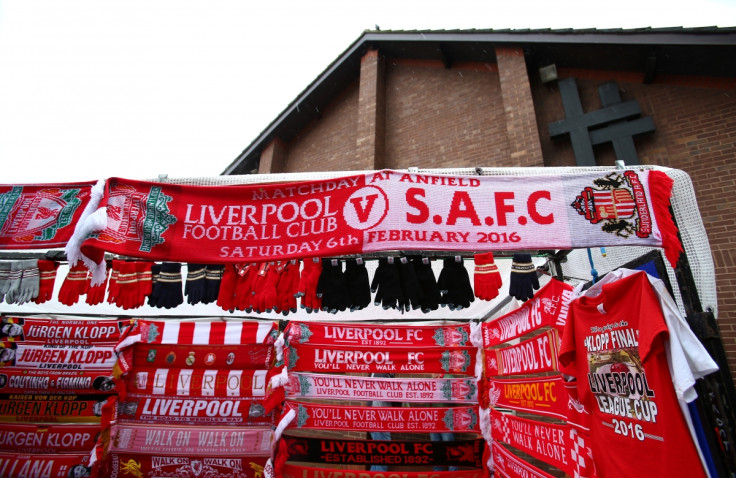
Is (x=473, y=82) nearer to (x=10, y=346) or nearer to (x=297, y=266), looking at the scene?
(x=297, y=266)

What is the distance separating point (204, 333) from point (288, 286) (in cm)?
242

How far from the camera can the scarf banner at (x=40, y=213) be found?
330cm

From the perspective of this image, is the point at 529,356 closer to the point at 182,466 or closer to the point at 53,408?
the point at 182,466

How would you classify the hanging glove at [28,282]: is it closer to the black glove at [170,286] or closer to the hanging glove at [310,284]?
the black glove at [170,286]

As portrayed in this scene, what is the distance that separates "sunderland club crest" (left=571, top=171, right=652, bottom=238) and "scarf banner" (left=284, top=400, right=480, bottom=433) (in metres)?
2.97

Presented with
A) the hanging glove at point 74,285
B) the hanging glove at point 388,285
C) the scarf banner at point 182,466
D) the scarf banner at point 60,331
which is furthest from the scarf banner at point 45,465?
the hanging glove at point 388,285

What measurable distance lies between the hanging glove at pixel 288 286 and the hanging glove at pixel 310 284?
0.06 m

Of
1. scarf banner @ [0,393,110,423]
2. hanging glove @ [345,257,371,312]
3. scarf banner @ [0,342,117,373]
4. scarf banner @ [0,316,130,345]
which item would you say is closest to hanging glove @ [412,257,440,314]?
hanging glove @ [345,257,371,312]

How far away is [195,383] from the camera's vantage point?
16.7 feet

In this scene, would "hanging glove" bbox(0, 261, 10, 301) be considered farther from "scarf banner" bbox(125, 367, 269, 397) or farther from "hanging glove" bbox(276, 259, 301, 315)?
"hanging glove" bbox(276, 259, 301, 315)

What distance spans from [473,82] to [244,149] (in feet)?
21.4

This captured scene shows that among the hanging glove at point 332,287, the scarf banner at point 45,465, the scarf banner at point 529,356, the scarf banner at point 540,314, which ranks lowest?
the scarf banner at point 45,465

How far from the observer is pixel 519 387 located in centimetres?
382

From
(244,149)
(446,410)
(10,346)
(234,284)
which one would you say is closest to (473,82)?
(244,149)
